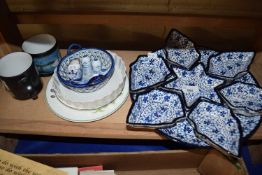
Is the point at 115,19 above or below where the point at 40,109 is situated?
above

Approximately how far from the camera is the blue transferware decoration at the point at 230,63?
2.14 feet

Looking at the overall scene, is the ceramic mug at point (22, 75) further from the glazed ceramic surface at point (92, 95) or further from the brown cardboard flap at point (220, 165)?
the brown cardboard flap at point (220, 165)

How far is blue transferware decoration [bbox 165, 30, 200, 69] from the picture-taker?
2.19ft

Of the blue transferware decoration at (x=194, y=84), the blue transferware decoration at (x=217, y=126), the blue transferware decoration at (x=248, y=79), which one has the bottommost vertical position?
the blue transferware decoration at (x=217, y=126)

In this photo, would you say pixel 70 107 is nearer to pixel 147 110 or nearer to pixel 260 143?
pixel 147 110

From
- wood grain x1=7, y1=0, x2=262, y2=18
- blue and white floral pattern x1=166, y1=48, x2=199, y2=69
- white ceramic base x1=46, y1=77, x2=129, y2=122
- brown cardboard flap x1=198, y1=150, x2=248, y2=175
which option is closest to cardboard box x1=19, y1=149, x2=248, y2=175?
brown cardboard flap x1=198, y1=150, x2=248, y2=175

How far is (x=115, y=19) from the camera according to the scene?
699mm

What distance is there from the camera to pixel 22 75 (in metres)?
0.58

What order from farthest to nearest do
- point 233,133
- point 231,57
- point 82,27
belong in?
point 82,27 → point 231,57 → point 233,133

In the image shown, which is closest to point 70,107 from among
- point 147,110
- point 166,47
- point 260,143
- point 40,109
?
point 40,109

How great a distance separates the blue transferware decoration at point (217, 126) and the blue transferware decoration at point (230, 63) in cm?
11

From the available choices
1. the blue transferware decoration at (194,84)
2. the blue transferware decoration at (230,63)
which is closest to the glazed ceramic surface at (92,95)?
the blue transferware decoration at (194,84)

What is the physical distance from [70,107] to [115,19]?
0.26 m

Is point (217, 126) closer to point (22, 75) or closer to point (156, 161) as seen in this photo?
point (156, 161)
